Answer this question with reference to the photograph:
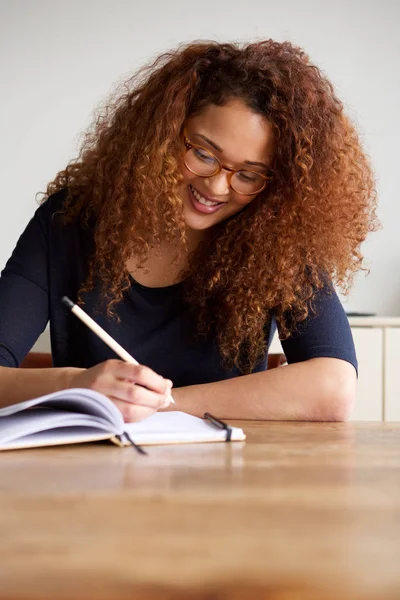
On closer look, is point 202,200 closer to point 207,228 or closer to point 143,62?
point 207,228

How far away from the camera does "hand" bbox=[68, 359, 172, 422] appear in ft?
3.45

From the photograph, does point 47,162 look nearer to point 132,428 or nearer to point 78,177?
point 78,177

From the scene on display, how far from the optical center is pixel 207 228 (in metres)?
1.71

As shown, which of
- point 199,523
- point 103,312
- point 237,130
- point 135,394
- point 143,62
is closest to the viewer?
point 199,523

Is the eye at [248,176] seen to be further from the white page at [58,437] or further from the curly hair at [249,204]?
the white page at [58,437]

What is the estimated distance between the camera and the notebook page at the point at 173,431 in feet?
3.19

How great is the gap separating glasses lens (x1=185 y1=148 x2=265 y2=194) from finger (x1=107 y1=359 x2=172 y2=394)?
0.57 m

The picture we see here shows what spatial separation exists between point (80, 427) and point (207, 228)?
0.80m

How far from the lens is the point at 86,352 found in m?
1.66

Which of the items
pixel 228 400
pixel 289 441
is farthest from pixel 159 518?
pixel 228 400

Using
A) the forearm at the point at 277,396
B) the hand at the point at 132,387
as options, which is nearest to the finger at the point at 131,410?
the hand at the point at 132,387

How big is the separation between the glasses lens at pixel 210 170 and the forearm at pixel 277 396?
1.27 feet

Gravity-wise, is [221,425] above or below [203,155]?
below

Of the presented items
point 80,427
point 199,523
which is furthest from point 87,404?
point 199,523
